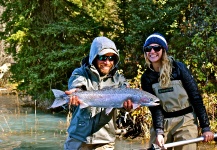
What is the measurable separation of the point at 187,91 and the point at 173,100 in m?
0.18

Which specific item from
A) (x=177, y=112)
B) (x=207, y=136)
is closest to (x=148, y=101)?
(x=177, y=112)

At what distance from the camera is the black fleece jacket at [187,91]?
4840mm

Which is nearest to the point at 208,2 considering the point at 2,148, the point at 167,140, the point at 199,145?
the point at 199,145

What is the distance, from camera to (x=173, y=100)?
15.9 feet

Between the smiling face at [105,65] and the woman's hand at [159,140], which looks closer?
the smiling face at [105,65]

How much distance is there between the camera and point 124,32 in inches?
622

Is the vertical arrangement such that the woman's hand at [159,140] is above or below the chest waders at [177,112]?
below

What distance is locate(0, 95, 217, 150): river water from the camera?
9914 mm

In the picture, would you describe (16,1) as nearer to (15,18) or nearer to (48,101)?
(15,18)

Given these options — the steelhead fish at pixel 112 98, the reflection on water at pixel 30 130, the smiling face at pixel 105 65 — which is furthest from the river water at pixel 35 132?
the steelhead fish at pixel 112 98

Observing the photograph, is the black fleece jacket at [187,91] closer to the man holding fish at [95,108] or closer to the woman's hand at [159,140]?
the woman's hand at [159,140]

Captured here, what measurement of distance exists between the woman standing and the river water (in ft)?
15.3

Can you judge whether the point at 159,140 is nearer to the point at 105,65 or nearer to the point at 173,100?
the point at 173,100

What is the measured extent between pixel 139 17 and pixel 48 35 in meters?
4.36
